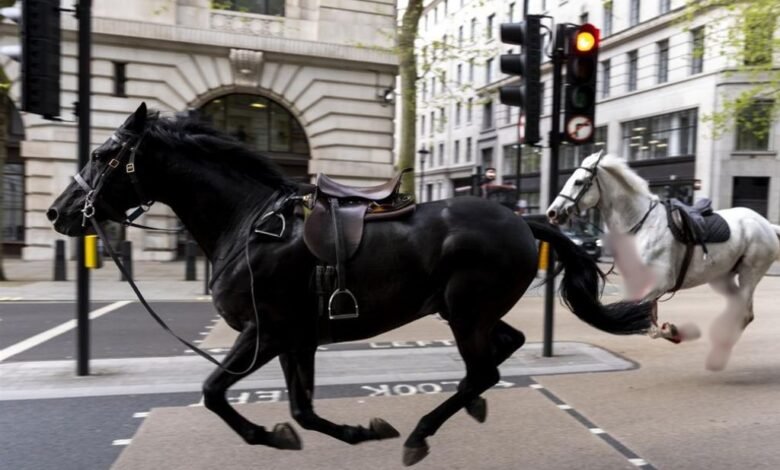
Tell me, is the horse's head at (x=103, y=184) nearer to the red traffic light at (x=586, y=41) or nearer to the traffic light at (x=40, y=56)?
the traffic light at (x=40, y=56)

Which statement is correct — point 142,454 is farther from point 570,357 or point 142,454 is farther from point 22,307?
point 22,307

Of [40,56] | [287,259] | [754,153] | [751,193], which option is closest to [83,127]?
[40,56]

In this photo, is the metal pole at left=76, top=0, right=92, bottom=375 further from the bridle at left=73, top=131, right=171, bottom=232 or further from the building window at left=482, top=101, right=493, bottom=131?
the building window at left=482, top=101, right=493, bottom=131

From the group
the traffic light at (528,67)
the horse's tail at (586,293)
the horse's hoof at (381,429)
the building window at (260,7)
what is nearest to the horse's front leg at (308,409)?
the horse's hoof at (381,429)

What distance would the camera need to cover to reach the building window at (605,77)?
3434cm

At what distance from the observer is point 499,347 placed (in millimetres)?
3908

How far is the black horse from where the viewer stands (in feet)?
10.4

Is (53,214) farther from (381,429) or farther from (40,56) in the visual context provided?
(40,56)

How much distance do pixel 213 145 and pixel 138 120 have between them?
436 millimetres

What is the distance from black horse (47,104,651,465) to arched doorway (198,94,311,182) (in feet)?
52.4

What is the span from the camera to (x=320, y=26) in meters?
19.1

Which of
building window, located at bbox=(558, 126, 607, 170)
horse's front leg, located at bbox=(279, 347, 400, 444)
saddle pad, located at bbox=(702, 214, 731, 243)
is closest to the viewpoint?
horse's front leg, located at bbox=(279, 347, 400, 444)

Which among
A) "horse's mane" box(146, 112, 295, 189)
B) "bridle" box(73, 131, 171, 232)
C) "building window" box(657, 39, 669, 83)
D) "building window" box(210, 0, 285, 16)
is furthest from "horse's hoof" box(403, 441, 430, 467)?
"building window" box(657, 39, 669, 83)

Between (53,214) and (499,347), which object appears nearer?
(53,214)
